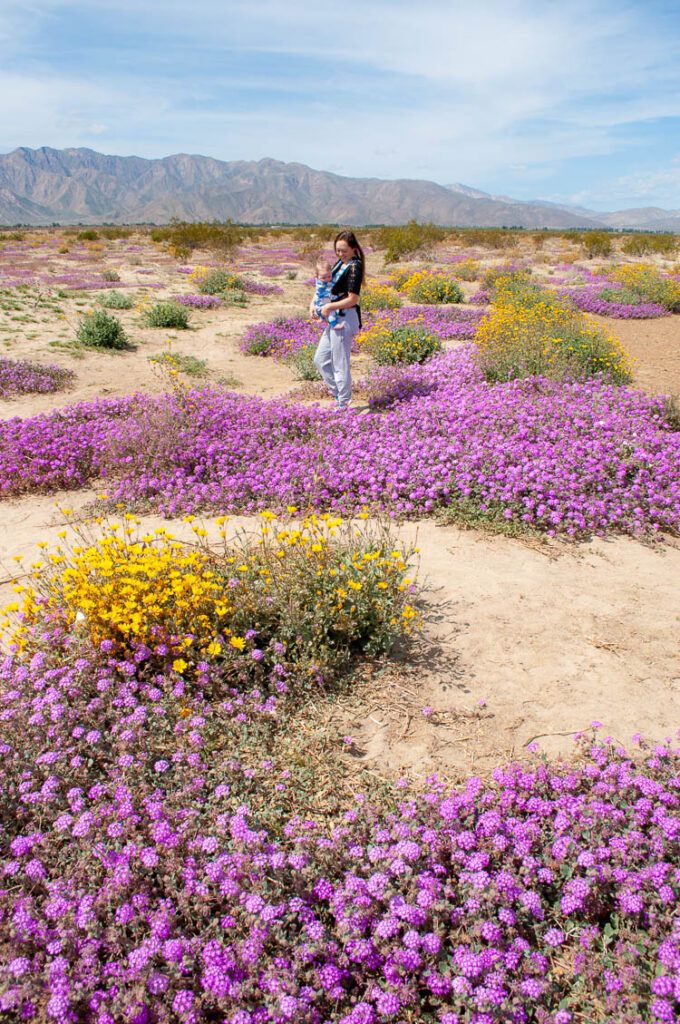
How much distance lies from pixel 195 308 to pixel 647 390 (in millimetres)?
14228

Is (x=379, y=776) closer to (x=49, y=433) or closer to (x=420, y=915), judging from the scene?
(x=420, y=915)

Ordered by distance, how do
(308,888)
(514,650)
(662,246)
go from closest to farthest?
1. (308,888)
2. (514,650)
3. (662,246)

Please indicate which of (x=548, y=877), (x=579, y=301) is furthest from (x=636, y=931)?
(x=579, y=301)

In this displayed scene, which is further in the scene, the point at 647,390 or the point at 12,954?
the point at 647,390

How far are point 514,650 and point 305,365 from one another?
8.52 m

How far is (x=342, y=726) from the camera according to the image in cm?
360

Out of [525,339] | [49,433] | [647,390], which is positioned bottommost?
[49,433]

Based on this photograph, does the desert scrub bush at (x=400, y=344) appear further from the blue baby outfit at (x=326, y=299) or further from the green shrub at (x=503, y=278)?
the green shrub at (x=503, y=278)

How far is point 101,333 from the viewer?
13.7 m

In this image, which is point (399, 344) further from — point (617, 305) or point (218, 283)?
point (218, 283)

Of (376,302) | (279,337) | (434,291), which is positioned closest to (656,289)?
(434,291)

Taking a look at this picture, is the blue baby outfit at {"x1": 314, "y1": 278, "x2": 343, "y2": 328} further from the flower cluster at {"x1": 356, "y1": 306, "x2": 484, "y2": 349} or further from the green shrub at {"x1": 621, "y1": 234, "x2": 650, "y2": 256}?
the green shrub at {"x1": 621, "y1": 234, "x2": 650, "y2": 256}

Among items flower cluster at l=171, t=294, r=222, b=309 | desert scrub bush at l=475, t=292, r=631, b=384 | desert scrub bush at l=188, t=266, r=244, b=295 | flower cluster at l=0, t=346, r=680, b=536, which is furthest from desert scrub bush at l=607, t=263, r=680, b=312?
desert scrub bush at l=188, t=266, r=244, b=295

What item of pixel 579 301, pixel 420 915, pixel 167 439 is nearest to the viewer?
pixel 420 915
